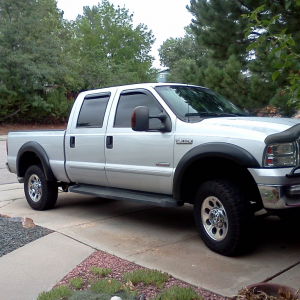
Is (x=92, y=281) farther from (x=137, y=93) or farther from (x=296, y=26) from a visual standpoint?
(x=296, y=26)

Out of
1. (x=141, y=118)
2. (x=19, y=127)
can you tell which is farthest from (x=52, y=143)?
(x=19, y=127)

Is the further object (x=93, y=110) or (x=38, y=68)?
(x=38, y=68)

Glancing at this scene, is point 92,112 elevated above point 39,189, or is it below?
above

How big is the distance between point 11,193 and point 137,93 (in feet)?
14.7

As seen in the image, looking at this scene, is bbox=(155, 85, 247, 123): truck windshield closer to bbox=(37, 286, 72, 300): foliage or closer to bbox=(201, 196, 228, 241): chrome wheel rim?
bbox=(201, 196, 228, 241): chrome wheel rim

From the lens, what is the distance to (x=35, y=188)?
23.6 ft

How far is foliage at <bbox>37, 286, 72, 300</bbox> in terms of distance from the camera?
3.57 m

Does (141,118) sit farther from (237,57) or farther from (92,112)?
(237,57)

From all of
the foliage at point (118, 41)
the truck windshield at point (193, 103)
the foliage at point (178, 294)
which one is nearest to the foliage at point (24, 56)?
the foliage at point (118, 41)

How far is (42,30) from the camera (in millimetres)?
32312

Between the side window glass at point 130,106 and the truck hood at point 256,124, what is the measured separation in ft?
2.95

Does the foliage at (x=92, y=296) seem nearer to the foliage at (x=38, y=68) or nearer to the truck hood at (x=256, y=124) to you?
the truck hood at (x=256, y=124)

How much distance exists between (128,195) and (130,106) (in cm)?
125

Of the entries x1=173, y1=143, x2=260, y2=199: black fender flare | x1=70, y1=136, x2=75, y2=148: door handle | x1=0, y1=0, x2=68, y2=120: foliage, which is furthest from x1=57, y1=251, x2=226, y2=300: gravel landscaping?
x1=0, y1=0, x2=68, y2=120: foliage
